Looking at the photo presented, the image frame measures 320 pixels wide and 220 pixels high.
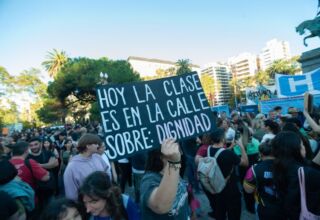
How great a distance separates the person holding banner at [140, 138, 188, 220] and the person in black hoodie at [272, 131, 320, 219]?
0.89m

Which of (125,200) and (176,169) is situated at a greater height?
Answer: (176,169)

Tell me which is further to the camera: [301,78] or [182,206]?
[301,78]

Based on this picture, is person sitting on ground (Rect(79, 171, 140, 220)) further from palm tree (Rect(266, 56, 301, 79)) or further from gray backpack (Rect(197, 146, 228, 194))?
palm tree (Rect(266, 56, 301, 79))

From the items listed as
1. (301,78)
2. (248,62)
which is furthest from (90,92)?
(248,62)

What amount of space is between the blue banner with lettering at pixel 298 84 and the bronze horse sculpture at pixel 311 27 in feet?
10.3

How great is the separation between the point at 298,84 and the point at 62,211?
11964mm

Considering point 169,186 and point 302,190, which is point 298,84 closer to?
point 302,190

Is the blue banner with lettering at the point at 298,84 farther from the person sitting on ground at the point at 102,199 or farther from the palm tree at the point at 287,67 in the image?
the palm tree at the point at 287,67

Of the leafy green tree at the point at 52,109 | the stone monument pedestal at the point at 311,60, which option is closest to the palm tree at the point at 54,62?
the leafy green tree at the point at 52,109

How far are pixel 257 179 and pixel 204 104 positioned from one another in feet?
3.07

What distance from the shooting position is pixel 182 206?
1914 millimetres

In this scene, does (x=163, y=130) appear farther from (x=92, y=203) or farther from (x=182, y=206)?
(x=92, y=203)

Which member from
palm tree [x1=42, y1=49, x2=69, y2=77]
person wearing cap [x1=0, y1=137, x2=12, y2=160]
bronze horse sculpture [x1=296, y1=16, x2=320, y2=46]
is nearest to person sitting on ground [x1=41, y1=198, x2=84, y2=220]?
person wearing cap [x1=0, y1=137, x2=12, y2=160]

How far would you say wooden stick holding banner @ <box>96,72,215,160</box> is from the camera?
1998mm
